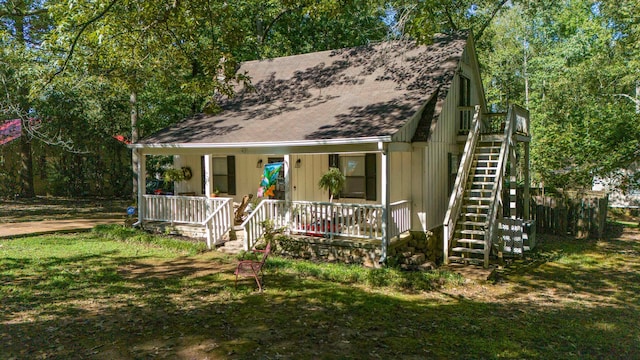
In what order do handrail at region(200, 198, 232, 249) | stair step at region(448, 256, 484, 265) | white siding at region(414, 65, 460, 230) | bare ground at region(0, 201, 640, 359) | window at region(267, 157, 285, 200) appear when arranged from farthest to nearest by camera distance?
window at region(267, 157, 285, 200) < handrail at region(200, 198, 232, 249) < white siding at region(414, 65, 460, 230) < stair step at region(448, 256, 484, 265) < bare ground at region(0, 201, 640, 359)

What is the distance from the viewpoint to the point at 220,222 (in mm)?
12875

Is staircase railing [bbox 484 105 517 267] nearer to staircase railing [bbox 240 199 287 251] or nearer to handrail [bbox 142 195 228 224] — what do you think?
staircase railing [bbox 240 199 287 251]

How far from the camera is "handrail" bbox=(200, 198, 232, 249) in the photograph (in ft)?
41.9

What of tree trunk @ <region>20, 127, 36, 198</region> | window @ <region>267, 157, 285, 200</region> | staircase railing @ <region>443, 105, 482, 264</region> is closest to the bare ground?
staircase railing @ <region>443, 105, 482, 264</region>

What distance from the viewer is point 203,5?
29.2 ft

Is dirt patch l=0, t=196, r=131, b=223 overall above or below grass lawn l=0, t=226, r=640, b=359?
above

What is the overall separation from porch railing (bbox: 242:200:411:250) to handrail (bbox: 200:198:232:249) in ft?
3.83

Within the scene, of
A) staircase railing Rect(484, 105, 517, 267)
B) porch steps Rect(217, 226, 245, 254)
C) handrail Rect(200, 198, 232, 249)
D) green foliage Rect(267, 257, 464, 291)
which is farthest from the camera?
handrail Rect(200, 198, 232, 249)

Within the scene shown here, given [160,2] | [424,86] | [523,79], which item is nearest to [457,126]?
[424,86]

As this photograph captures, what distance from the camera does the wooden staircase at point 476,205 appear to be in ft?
37.3

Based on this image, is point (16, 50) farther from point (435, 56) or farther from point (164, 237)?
point (435, 56)

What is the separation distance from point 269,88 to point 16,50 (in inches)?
389

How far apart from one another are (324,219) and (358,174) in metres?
2.49

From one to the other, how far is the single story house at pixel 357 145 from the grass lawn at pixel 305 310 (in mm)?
1567
